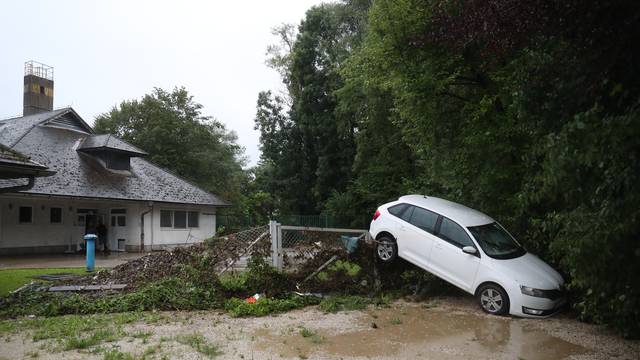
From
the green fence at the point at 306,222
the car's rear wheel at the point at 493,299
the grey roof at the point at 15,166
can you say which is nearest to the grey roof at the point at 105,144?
the green fence at the point at 306,222

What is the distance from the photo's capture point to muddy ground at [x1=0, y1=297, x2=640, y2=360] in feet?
21.4

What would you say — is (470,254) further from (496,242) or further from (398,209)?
(398,209)

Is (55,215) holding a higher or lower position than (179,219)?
higher

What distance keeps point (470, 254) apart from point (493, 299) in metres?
0.91

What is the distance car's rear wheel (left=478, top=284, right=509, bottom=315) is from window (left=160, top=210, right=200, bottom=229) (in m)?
21.6

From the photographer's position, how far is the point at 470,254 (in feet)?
29.9

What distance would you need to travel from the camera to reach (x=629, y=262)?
14.0 feet

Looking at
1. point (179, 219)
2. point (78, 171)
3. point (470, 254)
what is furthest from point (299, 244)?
point (179, 219)

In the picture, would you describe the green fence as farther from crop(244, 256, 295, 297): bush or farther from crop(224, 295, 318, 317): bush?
crop(224, 295, 318, 317): bush

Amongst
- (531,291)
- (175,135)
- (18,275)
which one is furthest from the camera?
(175,135)

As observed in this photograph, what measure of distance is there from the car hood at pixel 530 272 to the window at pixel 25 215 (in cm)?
2199

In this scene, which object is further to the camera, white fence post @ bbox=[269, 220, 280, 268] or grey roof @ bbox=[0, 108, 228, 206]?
grey roof @ bbox=[0, 108, 228, 206]

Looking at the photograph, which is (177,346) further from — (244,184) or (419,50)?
(244,184)

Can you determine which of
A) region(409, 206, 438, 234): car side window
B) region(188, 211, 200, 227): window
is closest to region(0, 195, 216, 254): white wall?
region(188, 211, 200, 227): window
